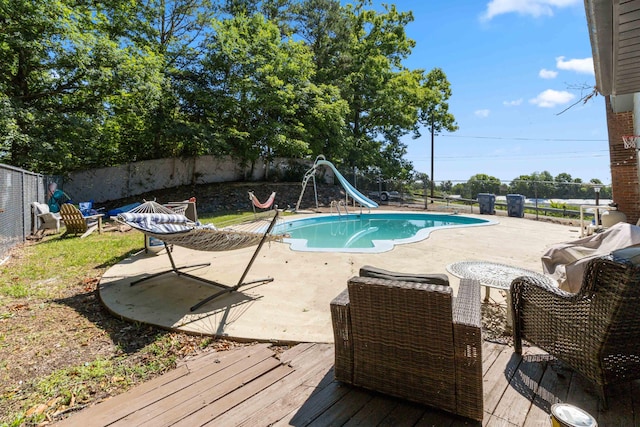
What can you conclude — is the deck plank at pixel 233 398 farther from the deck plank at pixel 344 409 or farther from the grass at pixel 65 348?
the grass at pixel 65 348

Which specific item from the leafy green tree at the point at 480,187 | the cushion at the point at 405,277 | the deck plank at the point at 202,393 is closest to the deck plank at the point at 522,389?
the cushion at the point at 405,277

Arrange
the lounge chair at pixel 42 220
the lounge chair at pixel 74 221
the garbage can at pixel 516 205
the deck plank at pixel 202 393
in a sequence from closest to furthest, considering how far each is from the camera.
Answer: the deck plank at pixel 202 393
the lounge chair at pixel 74 221
the lounge chair at pixel 42 220
the garbage can at pixel 516 205

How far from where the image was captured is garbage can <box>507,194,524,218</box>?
10852mm

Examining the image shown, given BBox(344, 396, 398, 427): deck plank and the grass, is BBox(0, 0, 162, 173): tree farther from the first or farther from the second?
BBox(344, 396, 398, 427): deck plank

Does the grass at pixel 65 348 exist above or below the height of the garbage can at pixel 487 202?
below

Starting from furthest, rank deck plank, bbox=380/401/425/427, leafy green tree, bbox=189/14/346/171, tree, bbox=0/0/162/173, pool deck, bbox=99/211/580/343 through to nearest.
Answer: leafy green tree, bbox=189/14/346/171 < tree, bbox=0/0/162/173 < pool deck, bbox=99/211/580/343 < deck plank, bbox=380/401/425/427

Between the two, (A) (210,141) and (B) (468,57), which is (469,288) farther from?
(B) (468,57)

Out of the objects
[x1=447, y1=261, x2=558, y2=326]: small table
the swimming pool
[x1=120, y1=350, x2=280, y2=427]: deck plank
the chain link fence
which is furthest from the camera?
the swimming pool

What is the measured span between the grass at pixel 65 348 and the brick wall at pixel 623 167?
887cm

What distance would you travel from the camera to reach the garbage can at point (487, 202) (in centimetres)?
A: 1192

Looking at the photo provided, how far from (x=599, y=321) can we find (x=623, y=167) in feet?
26.1

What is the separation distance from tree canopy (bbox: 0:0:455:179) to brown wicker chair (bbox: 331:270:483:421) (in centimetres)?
1112

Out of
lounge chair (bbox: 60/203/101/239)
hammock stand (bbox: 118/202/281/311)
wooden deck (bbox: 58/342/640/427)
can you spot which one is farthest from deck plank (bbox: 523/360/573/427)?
lounge chair (bbox: 60/203/101/239)

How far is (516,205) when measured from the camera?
1093 cm
